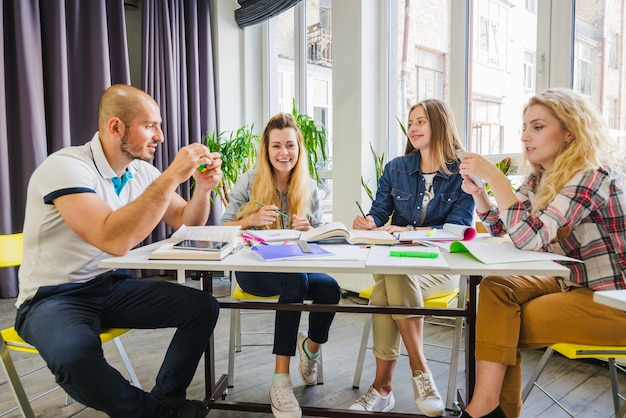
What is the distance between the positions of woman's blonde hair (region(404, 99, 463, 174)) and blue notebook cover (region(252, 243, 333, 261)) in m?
0.85

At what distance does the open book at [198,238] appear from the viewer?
1252 millimetres

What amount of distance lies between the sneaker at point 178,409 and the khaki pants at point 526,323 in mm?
833

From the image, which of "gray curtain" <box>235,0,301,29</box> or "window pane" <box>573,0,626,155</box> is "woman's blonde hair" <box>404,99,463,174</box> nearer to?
"window pane" <box>573,0,626,155</box>

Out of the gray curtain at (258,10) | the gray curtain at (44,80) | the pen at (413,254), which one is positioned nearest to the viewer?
the pen at (413,254)

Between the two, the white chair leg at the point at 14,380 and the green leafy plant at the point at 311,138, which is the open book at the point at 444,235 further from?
the green leafy plant at the point at 311,138

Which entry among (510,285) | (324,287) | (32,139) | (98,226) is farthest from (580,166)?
(32,139)

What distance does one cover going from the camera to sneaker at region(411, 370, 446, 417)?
1.51 m

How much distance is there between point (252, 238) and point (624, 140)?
180cm

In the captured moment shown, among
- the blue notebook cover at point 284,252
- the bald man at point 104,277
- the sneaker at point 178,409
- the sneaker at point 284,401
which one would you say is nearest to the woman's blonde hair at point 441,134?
the blue notebook cover at point 284,252

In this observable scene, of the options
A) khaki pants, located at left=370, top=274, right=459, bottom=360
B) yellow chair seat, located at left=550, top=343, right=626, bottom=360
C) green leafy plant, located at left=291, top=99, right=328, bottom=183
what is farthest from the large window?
yellow chair seat, located at left=550, top=343, right=626, bottom=360

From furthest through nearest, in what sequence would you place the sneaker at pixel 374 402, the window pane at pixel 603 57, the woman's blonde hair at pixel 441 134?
the window pane at pixel 603 57, the woman's blonde hair at pixel 441 134, the sneaker at pixel 374 402

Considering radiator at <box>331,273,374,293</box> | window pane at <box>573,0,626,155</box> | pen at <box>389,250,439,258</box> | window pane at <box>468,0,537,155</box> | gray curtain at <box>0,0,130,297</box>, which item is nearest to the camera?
pen at <box>389,250,439,258</box>

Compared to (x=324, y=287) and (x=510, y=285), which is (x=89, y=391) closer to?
(x=324, y=287)

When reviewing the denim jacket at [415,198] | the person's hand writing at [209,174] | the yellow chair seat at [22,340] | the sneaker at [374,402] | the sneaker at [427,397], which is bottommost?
the sneaker at [374,402]
